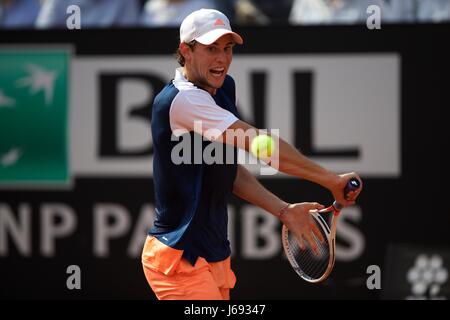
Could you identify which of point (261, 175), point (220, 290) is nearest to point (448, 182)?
point (261, 175)

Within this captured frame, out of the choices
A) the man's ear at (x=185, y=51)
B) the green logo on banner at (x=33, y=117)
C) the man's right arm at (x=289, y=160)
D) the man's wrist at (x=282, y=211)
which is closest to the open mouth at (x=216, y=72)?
the man's ear at (x=185, y=51)

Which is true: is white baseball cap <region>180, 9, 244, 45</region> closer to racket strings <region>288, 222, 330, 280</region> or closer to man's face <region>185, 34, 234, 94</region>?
man's face <region>185, 34, 234, 94</region>

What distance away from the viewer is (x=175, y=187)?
3.28m

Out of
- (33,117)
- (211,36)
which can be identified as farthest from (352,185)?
(33,117)

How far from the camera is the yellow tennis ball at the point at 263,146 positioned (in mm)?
3059

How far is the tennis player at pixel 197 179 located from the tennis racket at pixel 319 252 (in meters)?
0.05

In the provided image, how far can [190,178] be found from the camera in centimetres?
328

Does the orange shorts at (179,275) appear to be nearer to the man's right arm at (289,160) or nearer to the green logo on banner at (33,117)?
the man's right arm at (289,160)

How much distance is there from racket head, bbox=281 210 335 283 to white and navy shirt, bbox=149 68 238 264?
28 cm

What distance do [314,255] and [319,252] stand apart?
0.05 metres

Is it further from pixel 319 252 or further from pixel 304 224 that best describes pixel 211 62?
pixel 319 252

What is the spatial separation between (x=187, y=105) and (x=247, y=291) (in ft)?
8.65

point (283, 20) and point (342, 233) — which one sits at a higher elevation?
point (283, 20)

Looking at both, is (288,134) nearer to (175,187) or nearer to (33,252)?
(33,252)
